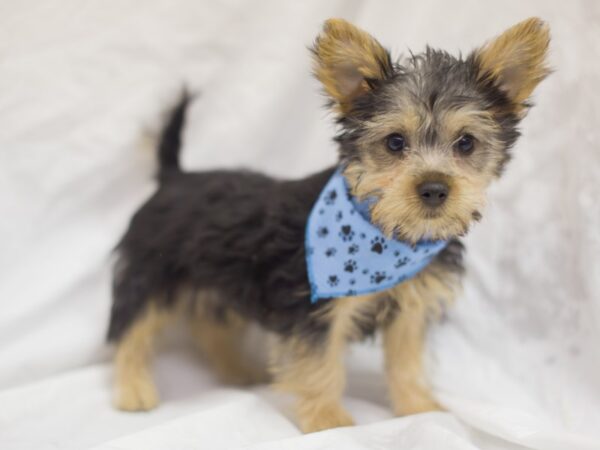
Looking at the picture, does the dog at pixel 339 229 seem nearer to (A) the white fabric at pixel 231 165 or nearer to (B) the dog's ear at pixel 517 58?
(B) the dog's ear at pixel 517 58

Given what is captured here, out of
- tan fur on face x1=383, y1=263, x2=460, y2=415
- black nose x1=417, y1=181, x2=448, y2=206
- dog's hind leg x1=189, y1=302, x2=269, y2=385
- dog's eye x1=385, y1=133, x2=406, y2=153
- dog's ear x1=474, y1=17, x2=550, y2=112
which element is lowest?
dog's hind leg x1=189, y1=302, x2=269, y2=385

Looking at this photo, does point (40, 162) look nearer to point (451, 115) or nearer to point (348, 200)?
point (348, 200)

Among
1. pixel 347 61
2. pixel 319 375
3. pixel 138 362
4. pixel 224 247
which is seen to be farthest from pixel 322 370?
pixel 347 61

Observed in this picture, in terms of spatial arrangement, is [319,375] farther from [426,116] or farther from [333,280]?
[426,116]

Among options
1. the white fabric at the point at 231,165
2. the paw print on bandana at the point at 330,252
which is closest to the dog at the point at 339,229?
the paw print on bandana at the point at 330,252

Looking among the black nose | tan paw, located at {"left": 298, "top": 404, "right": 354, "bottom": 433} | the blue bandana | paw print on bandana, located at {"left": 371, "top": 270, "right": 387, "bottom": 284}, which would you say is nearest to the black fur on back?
the blue bandana

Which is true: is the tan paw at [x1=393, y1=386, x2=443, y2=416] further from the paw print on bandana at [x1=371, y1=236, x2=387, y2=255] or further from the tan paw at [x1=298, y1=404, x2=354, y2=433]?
the paw print on bandana at [x1=371, y1=236, x2=387, y2=255]

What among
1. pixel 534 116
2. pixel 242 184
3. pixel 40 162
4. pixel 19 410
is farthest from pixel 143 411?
pixel 534 116
